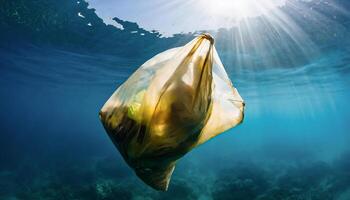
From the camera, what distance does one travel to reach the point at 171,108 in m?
1.34

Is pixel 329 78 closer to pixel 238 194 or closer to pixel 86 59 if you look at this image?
pixel 238 194

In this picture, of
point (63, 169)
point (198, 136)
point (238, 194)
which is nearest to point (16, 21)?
point (63, 169)

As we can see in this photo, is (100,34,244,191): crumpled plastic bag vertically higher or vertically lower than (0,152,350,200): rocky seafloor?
higher

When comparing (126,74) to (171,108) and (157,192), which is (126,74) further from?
(171,108)

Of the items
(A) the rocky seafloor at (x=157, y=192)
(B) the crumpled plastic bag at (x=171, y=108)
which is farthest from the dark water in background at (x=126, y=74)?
(B) the crumpled plastic bag at (x=171, y=108)

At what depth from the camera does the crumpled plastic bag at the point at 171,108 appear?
1.35 metres

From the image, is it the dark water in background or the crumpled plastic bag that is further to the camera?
the dark water in background

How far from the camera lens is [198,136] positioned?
5.40ft

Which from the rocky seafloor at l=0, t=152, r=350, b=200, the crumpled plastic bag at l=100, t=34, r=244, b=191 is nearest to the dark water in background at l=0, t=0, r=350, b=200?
the rocky seafloor at l=0, t=152, r=350, b=200

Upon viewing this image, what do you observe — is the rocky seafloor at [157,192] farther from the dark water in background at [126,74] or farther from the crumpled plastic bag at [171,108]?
the crumpled plastic bag at [171,108]

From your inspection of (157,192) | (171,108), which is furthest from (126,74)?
(171,108)

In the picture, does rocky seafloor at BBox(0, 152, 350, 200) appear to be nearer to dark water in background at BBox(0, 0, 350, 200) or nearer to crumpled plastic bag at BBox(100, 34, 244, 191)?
dark water in background at BBox(0, 0, 350, 200)

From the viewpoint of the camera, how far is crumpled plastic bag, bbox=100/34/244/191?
135 cm

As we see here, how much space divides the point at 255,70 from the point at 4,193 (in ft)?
82.6
